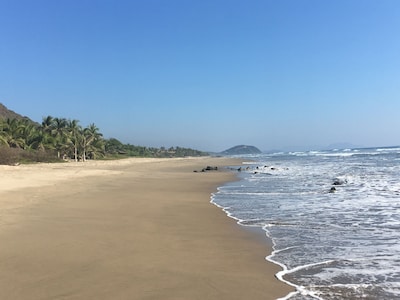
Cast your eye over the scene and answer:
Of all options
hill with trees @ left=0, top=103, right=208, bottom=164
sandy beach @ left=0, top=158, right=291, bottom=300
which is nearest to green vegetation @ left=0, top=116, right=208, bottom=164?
hill with trees @ left=0, top=103, right=208, bottom=164

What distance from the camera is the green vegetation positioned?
45.6 m

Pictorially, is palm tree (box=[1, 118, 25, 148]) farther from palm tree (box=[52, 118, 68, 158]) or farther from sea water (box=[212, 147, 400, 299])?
sea water (box=[212, 147, 400, 299])

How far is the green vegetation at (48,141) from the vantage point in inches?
1796

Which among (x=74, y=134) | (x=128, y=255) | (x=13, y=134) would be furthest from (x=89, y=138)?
(x=128, y=255)

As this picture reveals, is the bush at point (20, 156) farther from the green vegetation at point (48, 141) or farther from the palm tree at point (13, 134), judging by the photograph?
the palm tree at point (13, 134)

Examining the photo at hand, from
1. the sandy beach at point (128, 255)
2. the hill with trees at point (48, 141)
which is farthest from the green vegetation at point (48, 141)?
the sandy beach at point (128, 255)

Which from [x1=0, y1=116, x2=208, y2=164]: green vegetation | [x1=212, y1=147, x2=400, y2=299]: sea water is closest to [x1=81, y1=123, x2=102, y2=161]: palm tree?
[x1=0, y1=116, x2=208, y2=164]: green vegetation

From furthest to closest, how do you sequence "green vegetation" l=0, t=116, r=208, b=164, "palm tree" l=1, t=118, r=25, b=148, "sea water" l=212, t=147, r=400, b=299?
"palm tree" l=1, t=118, r=25, b=148, "green vegetation" l=0, t=116, r=208, b=164, "sea water" l=212, t=147, r=400, b=299

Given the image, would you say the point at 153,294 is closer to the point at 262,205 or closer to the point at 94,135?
the point at 262,205

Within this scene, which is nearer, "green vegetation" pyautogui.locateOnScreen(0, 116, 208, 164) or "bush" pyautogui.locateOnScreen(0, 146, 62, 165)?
"bush" pyautogui.locateOnScreen(0, 146, 62, 165)

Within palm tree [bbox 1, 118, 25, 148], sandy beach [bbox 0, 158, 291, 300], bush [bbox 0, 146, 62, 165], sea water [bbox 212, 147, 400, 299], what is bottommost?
sea water [bbox 212, 147, 400, 299]

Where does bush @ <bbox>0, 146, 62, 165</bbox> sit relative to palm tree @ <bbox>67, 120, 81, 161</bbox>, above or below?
below

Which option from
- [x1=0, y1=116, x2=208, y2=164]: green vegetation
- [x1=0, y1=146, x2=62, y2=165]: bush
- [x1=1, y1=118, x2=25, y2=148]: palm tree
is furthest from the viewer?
[x1=1, y1=118, x2=25, y2=148]: palm tree

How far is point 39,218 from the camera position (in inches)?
401
